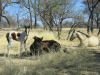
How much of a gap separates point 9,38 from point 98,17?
122 feet

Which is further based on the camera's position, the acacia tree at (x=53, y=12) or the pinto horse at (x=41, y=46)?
the acacia tree at (x=53, y=12)

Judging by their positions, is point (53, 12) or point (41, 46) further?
point (53, 12)

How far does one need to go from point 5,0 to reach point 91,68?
23391 millimetres

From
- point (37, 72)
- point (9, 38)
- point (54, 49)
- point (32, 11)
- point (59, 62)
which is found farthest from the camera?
point (32, 11)

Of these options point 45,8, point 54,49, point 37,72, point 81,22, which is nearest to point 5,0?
point 45,8

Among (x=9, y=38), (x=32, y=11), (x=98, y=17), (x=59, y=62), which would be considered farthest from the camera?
(x=98, y=17)

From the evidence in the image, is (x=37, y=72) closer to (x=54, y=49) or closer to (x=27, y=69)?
(x=27, y=69)

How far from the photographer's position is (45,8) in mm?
32188

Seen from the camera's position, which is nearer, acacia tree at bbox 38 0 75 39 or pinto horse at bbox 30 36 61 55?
pinto horse at bbox 30 36 61 55

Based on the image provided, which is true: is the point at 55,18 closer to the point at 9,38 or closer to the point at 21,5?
the point at 21,5

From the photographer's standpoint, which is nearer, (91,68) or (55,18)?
(91,68)

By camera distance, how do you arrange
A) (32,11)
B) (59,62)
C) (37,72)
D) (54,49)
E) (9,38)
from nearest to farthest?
(37,72), (59,62), (54,49), (9,38), (32,11)

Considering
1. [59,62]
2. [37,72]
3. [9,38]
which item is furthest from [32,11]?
[37,72]

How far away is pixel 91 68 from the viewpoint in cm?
1145
